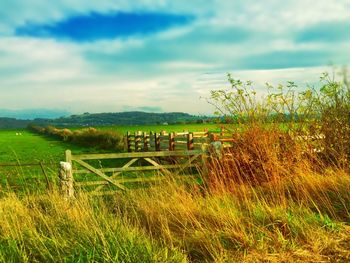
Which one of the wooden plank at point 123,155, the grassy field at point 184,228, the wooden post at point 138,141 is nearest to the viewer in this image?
the grassy field at point 184,228

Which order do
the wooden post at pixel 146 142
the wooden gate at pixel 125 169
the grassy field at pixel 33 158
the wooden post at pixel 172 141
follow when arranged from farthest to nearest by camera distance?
the wooden post at pixel 146 142 → the wooden post at pixel 172 141 → the wooden gate at pixel 125 169 → the grassy field at pixel 33 158

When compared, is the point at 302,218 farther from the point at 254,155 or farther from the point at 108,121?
the point at 108,121

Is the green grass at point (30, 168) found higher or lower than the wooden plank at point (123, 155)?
lower

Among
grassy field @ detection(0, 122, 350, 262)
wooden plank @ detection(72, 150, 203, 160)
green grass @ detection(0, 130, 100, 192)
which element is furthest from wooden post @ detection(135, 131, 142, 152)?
grassy field @ detection(0, 122, 350, 262)

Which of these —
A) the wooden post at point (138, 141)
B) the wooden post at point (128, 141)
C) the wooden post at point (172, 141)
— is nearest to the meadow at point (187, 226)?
the wooden post at point (172, 141)

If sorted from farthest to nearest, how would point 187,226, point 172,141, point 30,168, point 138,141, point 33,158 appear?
point 138,141 < point 33,158 < point 172,141 < point 30,168 < point 187,226

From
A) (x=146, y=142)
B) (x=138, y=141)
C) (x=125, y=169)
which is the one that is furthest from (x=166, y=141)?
(x=125, y=169)

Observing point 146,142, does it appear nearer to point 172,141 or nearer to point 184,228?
point 172,141

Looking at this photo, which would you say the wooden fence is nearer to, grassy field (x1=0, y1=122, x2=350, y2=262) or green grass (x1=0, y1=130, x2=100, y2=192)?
green grass (x1=0, y1=130, x2=100, y2=192)

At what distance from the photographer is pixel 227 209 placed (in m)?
5.86

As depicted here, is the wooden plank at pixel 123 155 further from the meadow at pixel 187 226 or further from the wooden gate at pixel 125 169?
the meadow at pixel 187 226

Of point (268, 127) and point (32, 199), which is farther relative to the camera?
point (268, 127)

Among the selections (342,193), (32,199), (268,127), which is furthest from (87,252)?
(268,127)

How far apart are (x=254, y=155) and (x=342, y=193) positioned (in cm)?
293
